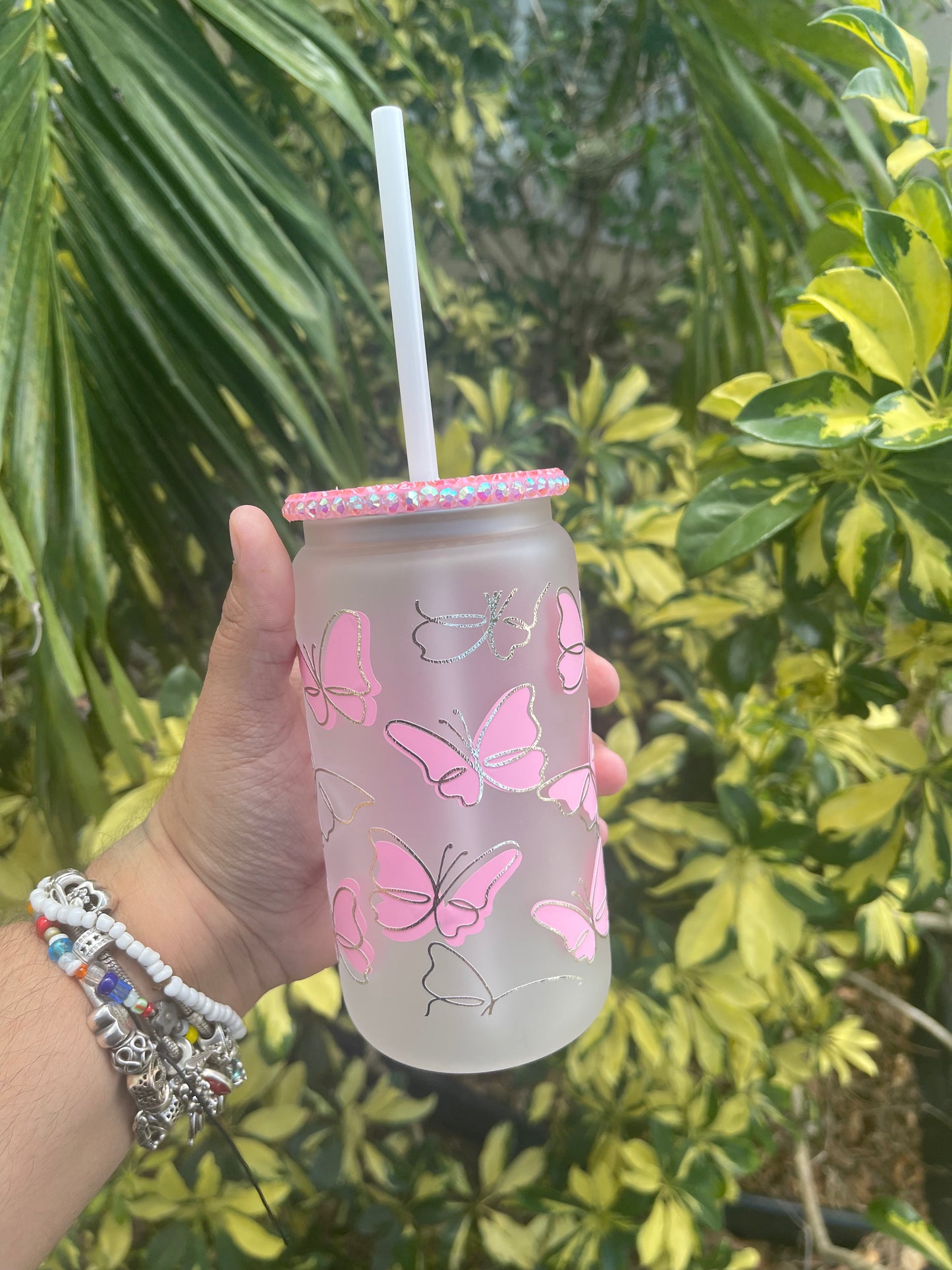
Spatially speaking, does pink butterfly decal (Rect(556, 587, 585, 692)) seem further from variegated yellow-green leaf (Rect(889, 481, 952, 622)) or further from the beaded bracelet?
the beaded bracelet

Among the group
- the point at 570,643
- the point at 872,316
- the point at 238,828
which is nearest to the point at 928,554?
the point at 872,316

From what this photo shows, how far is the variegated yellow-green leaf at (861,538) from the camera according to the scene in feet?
2.02

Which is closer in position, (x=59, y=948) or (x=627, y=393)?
(x=59, y=948)

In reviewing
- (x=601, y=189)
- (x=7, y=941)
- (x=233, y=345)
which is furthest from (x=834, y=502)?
(x=601, y=189)

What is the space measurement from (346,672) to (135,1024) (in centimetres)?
34

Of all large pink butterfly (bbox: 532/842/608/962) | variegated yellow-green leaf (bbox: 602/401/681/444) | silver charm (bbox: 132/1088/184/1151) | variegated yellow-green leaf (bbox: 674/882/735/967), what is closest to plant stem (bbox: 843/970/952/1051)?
variegated yellow-green leaf (bbox: 674/882/735/967)

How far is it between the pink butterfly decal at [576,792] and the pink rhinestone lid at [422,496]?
0.68ft

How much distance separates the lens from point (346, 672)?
548 millimetres

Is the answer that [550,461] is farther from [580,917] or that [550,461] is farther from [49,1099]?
[49,1099]

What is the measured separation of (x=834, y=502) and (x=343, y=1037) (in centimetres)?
100

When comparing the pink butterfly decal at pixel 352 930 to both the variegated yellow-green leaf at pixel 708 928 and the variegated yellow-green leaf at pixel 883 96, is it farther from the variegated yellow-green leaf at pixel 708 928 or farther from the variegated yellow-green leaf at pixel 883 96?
the variegated yellow-green leaf at pixel 883 96

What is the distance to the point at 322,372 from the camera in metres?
1.04

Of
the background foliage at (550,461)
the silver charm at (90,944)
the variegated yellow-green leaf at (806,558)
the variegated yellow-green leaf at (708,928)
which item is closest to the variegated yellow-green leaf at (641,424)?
the background foliage at (550,461)

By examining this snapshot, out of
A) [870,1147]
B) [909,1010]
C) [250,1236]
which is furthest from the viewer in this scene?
[870,1147]
